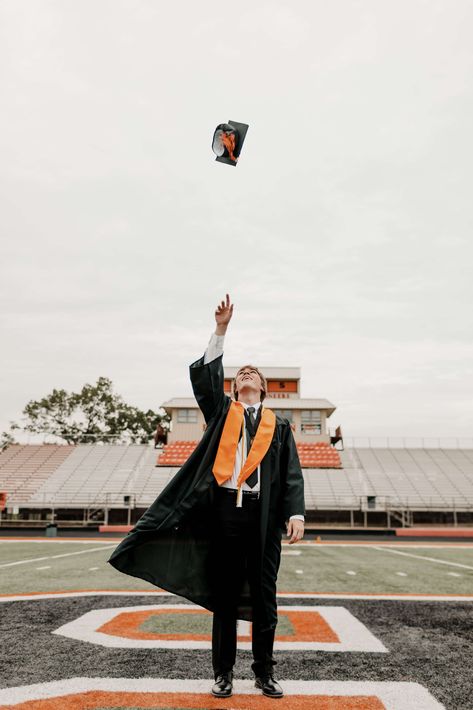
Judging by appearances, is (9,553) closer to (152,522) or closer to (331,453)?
(152,522)

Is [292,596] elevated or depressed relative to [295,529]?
depressed

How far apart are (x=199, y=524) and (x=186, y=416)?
30556 millimetres

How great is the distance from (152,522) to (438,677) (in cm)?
172

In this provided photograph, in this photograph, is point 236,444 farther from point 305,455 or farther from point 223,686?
point 305,455

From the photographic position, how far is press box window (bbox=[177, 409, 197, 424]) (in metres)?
33.1

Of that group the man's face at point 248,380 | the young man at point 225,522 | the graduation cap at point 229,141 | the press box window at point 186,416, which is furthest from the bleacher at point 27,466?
the man's face at point 248,380

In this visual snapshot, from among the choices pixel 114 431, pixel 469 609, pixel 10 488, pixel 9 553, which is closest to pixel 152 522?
pixel 469 609

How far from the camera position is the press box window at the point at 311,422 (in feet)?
108

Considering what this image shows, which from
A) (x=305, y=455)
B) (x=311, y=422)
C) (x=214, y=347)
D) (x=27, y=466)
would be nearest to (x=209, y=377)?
(x=214, y=347)

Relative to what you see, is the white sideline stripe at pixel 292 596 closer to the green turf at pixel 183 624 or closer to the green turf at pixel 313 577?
the green turf at pixel 313 577

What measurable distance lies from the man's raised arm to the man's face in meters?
0.14

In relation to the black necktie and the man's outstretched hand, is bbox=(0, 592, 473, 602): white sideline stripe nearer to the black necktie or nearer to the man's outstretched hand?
the black necktie

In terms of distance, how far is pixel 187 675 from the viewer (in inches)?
111

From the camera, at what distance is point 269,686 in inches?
102
